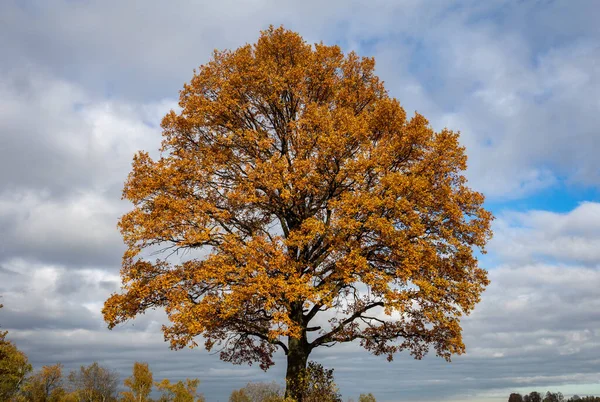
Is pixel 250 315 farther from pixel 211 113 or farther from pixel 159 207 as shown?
pixel 211 113

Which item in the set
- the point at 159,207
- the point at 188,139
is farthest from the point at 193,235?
the point at 188,139

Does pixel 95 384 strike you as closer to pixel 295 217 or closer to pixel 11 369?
pixel 11 369

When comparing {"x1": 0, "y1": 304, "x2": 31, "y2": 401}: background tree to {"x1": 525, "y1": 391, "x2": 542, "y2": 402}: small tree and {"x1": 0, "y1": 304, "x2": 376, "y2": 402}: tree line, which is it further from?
{"x1": 525, "y1": 391, "x2": 542, "y2": 402}: small tree

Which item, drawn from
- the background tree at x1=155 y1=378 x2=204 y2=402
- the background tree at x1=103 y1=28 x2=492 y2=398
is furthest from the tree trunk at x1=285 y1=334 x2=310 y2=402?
the background tree at x1=155 y1=378 x2=204 y2=402

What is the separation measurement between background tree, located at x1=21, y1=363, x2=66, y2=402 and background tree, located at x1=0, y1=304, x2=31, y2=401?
317 inches

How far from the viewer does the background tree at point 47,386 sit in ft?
208

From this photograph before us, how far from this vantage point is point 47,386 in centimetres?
6556

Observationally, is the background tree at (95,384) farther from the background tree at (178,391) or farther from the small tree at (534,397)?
the small tree at (534,397)

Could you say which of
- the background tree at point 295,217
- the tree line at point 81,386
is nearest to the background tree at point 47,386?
the tree line at point 81,386

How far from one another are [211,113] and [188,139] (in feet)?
6.50

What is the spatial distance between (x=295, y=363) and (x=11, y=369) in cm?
4410

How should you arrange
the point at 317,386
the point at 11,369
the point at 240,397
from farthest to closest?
the point at 240,397 → the point at 11,369 → the point at 317,386

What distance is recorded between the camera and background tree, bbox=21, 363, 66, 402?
63.5m

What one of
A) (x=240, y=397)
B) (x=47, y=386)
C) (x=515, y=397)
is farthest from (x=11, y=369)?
(x=515, y=397)
